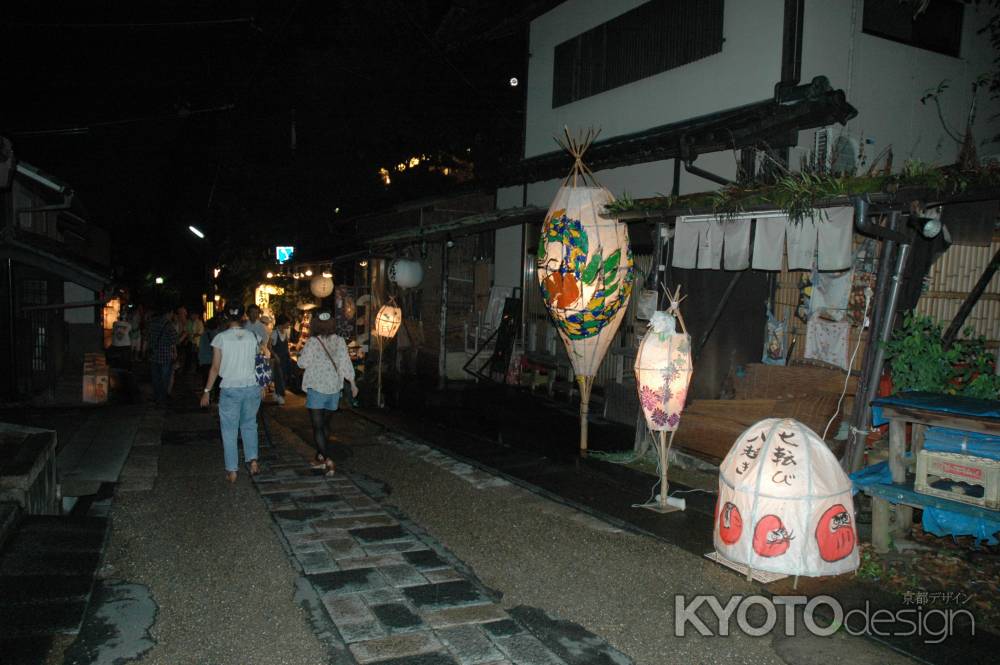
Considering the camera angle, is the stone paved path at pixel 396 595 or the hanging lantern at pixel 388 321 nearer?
the stone paved path at pixel 396 595

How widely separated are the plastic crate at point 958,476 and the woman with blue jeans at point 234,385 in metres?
7.27

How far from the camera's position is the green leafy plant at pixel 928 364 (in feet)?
21.1

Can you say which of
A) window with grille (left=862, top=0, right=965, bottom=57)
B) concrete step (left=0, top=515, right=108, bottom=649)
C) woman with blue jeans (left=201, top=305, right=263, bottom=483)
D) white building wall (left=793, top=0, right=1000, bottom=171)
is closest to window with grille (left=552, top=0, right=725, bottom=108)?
white building wall (left=793, top=0, right=1000, bottom=171)

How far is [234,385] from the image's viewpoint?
27.7ft

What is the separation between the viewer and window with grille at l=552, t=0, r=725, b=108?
1285 centimetres

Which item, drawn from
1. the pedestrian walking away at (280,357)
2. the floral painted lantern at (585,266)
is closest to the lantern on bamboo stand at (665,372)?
the floral painted lantern at (585,266)

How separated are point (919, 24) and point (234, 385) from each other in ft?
44.7

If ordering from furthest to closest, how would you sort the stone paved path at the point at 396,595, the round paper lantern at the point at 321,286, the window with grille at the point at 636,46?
the round paper lantern at the point at 321,286, the window with grille at the point at 636,46, the stone paved path at the point at 396,595

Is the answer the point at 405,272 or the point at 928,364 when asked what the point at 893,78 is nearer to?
the point at 928,364

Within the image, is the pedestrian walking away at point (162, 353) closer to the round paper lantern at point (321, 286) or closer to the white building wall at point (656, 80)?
the round paper lantern at point (321, 286)

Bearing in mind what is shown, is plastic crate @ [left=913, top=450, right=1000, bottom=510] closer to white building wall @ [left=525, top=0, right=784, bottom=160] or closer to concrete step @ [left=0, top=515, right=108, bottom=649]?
concrete step @ [left=0, top=515, right=108, bottom=649]

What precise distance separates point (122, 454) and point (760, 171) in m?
10.9

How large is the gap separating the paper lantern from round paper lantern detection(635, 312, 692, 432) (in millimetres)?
2070

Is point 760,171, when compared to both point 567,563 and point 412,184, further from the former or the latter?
point 412,184
